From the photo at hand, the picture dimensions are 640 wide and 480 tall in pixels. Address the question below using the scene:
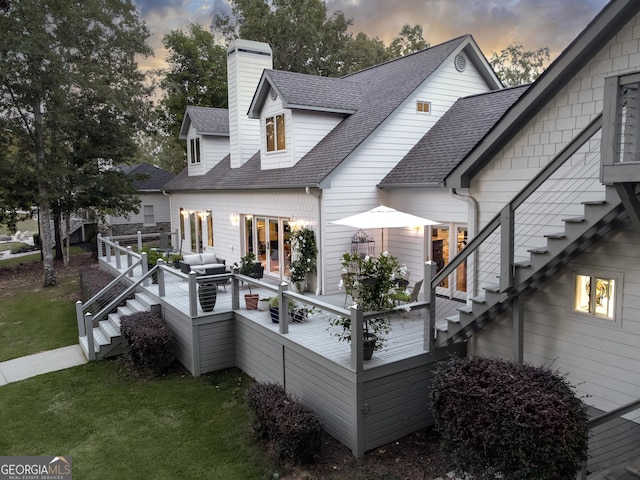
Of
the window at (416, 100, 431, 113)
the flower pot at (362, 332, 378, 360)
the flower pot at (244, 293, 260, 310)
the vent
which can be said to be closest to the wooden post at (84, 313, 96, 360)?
the flower pot at (244, 293, 260, 310)

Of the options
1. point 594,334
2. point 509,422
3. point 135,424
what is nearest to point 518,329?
point 594,334

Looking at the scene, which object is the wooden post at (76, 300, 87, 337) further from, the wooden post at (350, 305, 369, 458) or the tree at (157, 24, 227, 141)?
the tree at (157, 24, 227, 141)

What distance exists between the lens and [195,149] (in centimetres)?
2030

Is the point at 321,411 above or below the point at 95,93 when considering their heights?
below

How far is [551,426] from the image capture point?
4359mm

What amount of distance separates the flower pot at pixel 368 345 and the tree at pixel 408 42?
110 ft

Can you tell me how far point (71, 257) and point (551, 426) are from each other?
25.8 m

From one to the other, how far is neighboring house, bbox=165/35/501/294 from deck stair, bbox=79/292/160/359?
389cm

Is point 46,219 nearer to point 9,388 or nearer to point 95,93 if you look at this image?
point 95,93

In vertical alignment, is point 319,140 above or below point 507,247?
above

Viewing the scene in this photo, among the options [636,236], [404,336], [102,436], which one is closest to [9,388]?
[102,436]

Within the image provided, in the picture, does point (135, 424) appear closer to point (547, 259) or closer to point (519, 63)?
point (547, 259)

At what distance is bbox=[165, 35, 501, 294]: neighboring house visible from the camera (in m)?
11.5

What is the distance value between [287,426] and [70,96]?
63.0 ft
